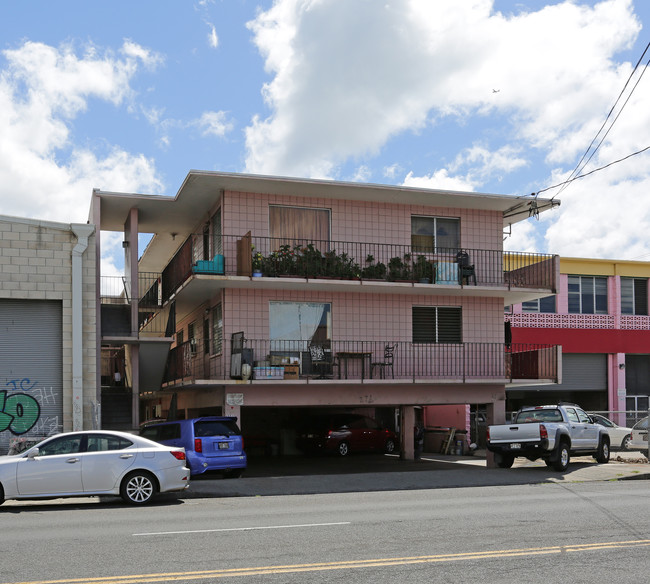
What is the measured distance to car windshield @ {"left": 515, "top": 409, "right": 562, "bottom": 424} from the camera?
73.4ft

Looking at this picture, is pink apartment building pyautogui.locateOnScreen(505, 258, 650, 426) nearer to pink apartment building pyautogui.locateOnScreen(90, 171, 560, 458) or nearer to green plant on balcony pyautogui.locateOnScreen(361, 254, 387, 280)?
pink apartment building pyautogui.locateOnScreen(90, 171, 560, 458)

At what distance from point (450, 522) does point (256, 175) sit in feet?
43.2

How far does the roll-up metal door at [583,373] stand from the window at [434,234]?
43.5ft

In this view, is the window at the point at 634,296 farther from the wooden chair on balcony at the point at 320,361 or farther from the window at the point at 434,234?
the wooden chair on balcony at the point at 320,361

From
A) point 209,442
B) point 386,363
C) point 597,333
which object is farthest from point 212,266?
point 597,333

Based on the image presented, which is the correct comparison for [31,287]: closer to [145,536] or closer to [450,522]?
[145,536]

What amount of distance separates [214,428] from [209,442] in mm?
375

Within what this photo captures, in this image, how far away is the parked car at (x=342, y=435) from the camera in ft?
Result: 99.8

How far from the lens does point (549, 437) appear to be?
833 inches

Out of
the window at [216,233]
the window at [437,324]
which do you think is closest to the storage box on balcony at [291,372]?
the window at [216,233]

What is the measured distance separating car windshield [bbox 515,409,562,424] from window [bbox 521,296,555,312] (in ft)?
46.1

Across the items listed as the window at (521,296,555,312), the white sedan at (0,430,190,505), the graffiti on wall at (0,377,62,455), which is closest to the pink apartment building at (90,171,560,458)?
the graffiti on wall at (0,377,62,455)

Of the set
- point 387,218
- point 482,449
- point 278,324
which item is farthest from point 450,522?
point 482,449

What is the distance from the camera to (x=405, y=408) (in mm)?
25906
